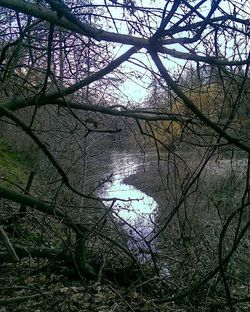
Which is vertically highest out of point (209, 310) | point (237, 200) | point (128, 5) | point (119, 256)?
point (128, 5)

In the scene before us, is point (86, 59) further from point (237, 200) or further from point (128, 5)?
point (237, 200)

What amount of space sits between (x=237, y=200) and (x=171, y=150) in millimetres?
5030

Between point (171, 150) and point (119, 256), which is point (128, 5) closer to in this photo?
point (171, 150)

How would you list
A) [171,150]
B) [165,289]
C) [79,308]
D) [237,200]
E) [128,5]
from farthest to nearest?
[237,200] < [165,289] < [171,150] < [79,308] < [128,5]

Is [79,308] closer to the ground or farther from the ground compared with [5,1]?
closer to the ground

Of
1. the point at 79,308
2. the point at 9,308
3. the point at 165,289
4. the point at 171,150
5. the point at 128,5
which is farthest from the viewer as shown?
the point at 165,289

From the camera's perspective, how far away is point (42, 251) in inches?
184

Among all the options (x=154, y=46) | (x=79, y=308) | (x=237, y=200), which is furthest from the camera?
(x=237, y=200)

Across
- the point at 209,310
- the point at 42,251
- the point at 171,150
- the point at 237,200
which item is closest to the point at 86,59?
the point at 171,150

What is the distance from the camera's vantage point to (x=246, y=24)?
2.68 m

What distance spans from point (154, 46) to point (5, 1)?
2.89 feet

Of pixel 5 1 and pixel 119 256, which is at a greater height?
pixel 5 1

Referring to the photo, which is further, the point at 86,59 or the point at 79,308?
the point at 86,59

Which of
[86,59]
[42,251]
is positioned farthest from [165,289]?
[86,59]
